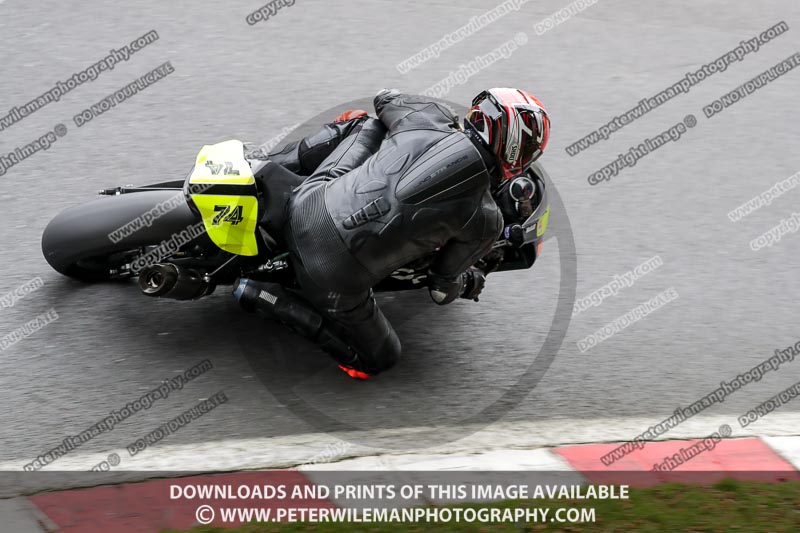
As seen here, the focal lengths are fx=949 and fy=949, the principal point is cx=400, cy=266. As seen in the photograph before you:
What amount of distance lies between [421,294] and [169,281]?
1719mm

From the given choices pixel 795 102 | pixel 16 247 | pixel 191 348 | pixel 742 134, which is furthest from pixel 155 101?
pixel 795 102

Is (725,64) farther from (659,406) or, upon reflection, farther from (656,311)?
(659,406)

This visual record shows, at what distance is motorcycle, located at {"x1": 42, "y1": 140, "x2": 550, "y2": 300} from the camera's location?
4.73 metres

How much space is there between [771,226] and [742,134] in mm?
1106

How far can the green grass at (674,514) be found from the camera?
420 cm

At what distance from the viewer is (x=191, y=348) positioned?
529 cm

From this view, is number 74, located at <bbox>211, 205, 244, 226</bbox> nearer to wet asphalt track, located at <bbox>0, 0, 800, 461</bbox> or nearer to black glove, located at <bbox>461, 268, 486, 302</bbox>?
wet asphalt track, located at <bbox>0, 0, 800, 461</bbox>

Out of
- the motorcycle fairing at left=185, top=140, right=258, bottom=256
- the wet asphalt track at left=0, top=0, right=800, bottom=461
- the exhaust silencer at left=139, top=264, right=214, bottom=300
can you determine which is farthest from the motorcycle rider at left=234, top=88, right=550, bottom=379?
the wet asphalt track at left=0, top=0, right=800, bottom=461

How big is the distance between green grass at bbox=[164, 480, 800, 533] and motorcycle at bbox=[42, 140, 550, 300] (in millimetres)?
1402

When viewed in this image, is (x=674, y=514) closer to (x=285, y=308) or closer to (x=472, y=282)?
(x=472, y=282)

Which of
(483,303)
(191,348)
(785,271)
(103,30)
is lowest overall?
(785,271)

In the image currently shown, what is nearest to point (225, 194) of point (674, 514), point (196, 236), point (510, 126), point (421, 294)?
point (196, 236)

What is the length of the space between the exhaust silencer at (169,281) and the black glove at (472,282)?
1.44 metres

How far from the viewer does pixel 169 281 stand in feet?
15.6
